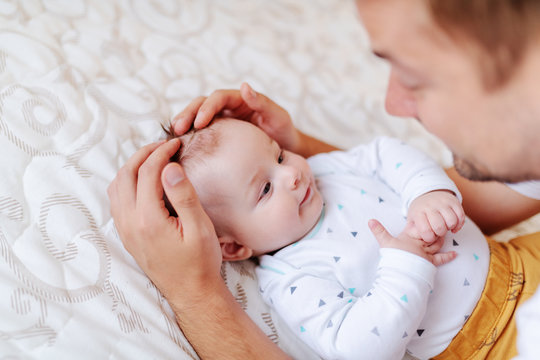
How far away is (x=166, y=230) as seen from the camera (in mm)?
851

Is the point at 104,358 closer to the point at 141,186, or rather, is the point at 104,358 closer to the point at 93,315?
the point at 93,315

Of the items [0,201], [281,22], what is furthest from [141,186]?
[281,22]

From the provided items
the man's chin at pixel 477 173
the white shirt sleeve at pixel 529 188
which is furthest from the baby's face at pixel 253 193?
the white shirt sleeve at pixel 529 188

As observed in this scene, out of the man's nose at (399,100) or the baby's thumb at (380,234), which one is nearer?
the man's nose at (399,100)

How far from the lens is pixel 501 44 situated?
61 cm

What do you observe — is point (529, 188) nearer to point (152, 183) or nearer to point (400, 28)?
point (400, 28)

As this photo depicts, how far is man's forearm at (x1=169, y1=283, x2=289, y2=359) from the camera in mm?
869

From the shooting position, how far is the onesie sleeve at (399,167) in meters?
1.11

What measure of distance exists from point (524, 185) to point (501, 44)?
61cm

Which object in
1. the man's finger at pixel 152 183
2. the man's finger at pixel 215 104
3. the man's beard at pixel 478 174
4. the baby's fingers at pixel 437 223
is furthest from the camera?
the man's finger at pixel 215 104

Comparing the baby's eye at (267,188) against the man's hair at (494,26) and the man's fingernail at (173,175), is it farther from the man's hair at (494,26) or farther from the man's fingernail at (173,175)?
the man's hair at (494,26)

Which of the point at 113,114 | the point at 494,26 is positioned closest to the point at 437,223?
the point at 494,26

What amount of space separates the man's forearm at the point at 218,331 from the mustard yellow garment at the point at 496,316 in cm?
42

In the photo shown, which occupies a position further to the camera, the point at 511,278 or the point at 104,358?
the point at 511,278
